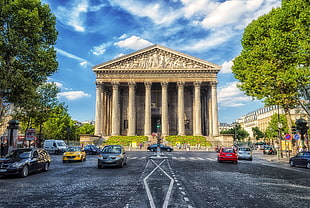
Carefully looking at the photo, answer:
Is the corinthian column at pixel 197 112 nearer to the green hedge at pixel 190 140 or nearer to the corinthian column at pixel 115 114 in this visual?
the green hedge at pixel 190 140

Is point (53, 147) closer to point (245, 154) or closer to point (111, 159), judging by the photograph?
point (111, 159)

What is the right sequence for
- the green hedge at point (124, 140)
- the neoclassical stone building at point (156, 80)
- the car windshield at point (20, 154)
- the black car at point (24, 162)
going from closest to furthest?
the black car at point (24, 162), the car windshield at point (20, 154), the green hedge at point (124, 140), the neoclassical stone building at point (156, 80)

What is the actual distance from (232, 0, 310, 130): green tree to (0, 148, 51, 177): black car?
18.2 m

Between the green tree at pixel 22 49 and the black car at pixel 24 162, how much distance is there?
5.51 metres

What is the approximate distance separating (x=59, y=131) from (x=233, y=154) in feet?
164

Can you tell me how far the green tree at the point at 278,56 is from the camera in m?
19.0

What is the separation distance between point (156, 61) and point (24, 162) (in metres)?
45.9

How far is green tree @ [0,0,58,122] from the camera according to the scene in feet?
58.0

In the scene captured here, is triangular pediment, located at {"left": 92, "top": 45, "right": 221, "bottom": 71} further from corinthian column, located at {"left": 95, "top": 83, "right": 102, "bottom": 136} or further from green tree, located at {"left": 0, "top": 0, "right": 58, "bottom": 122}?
green tree, located at {"left": 0, "top": 0, "right": 58, "bottom": 122}

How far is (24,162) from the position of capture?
1335 cm

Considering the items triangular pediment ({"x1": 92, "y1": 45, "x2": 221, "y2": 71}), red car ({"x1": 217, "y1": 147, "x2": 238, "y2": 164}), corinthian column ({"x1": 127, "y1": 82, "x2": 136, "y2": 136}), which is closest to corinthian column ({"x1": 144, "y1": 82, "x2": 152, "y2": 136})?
corinthian column ({"x1": 127, "y1": 82, "x2": 136, "y2": 136})

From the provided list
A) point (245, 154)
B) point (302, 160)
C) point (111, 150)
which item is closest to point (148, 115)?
point (245, 154)

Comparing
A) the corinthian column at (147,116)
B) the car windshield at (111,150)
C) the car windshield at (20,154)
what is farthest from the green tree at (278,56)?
the corinthian column at (147,116)

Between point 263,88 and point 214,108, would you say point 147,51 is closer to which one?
point 214,108
